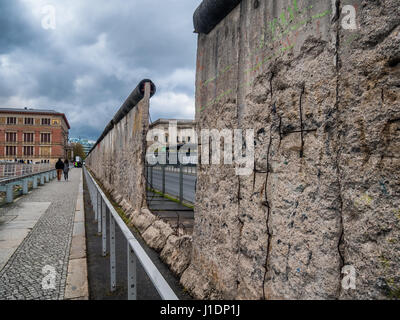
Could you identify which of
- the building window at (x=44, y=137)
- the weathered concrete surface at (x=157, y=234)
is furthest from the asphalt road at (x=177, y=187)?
the building window at (x=44, y=137)

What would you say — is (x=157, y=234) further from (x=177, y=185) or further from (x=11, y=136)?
(x=11, y=136)

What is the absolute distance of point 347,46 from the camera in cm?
144

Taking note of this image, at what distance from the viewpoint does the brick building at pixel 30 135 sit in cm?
6981

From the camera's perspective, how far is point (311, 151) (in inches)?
64.3

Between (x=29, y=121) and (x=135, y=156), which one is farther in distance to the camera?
(x=29, y=121)

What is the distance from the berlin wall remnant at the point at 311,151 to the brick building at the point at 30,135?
257 feet

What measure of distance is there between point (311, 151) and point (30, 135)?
8130cm

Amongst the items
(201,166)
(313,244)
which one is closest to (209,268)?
(201,166)

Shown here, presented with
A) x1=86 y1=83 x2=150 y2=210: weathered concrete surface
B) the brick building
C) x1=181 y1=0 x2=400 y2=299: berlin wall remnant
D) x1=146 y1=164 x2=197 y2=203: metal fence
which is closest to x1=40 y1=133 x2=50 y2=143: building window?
the brick building

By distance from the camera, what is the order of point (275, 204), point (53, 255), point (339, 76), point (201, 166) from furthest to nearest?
1. point (53, 255)
2. point (201, 166)
3. point (275, 204)
4. point (339, 76)

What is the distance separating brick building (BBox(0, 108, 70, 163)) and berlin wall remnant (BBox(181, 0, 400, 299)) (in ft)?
257

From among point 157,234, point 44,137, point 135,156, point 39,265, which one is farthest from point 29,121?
point 157,234
